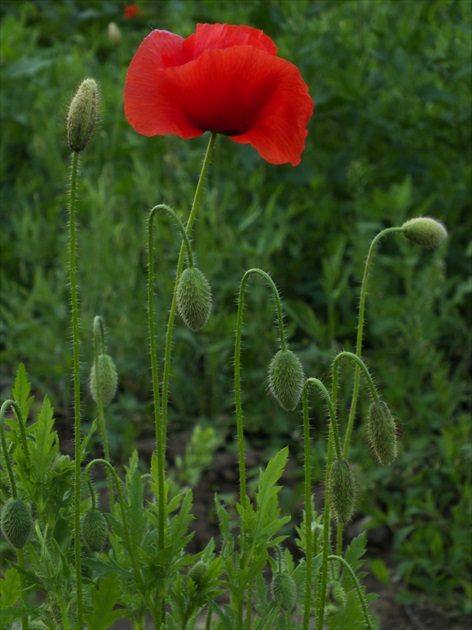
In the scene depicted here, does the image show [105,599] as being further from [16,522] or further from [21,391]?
[21,391]

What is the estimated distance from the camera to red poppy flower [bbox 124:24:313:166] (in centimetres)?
177

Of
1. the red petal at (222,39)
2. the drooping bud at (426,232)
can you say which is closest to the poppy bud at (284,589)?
the drooping bud at (426,232)

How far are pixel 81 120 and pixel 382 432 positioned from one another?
656 mm

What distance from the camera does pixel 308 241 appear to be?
4289 mm

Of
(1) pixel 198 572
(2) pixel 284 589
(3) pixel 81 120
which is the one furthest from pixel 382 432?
(3) pixel 81 120

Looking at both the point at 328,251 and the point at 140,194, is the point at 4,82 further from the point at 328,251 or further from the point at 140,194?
the point at 328,251

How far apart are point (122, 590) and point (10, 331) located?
2191mm

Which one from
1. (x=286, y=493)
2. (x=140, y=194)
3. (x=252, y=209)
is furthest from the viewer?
(x=140, y=194)

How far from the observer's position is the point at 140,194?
4137 mm

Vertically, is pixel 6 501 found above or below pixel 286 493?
above

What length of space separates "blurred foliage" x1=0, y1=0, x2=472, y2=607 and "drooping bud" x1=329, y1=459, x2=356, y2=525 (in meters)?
1.45

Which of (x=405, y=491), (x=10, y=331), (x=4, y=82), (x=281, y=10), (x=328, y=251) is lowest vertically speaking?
(x=405, y=491)

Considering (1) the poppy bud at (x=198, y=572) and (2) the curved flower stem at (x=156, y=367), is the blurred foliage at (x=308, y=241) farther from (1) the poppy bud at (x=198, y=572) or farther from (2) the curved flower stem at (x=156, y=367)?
(2) the curved flower stem at (x=156, y=367)

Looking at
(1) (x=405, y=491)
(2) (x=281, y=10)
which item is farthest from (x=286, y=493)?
(2) (x=281, y=10)
